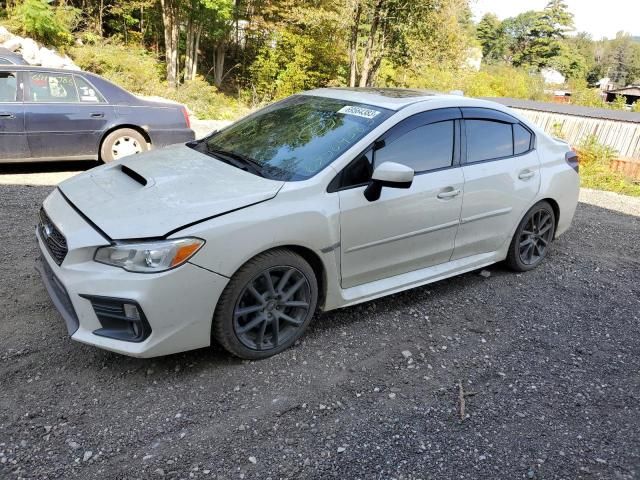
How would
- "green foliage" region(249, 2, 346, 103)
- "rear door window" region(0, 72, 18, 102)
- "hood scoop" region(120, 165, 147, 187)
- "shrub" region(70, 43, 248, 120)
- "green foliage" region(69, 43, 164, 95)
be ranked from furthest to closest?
"green foliage" region(249, 2, 346, 103) → "green foliage" region(69, 43, 164, 95) → "shrub" region(70, 43, 248, 120) → "rear door window" region(0, 72, 18, 102) → "hood scoop" region(120, 165, 147, 187)

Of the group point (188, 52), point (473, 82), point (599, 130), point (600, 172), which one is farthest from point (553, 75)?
point (600, 172)

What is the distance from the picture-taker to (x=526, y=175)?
437 cm

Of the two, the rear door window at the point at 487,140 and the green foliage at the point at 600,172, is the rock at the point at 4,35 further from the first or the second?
the green foliage at the point at 600,172

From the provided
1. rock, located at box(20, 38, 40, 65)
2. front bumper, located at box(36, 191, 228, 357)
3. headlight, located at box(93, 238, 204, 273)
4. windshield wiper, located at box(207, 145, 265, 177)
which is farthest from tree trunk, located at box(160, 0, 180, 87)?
A: headlight, located at box(93, 238, 204, 273)

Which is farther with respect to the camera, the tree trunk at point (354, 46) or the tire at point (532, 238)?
the tree trunk at point (354, 46)

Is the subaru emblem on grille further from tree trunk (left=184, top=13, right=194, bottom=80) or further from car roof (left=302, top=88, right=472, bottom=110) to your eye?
tree trunk (left=184, top=13, right=194, bottom=80)

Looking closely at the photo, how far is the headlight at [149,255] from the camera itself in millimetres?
2586

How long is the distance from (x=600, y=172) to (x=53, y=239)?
11.5 m

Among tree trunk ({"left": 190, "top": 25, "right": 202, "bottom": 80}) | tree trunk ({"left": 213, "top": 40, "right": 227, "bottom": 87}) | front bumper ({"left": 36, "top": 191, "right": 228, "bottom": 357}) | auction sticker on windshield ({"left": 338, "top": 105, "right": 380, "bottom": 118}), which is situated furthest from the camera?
tree trunk ({"left": 213, "top": 40, "right": 227, "bottom": 87})

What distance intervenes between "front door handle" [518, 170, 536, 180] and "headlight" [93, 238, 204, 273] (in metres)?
2.99

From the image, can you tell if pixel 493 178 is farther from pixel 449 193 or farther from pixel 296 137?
pixel 296 137

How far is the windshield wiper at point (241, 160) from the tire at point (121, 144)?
353 cm

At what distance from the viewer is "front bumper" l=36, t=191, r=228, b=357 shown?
2561mm

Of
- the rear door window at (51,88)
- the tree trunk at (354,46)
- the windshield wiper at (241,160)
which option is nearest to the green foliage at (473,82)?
the tree trunk at (354,46)
